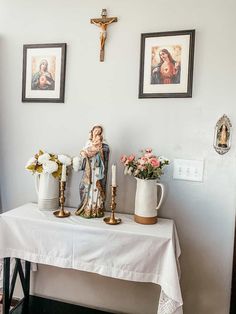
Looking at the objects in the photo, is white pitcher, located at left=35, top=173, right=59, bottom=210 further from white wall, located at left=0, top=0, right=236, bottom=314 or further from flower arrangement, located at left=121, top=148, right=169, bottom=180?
→ flower arrangement, located at left=121, top=148, right=169, bottom=180

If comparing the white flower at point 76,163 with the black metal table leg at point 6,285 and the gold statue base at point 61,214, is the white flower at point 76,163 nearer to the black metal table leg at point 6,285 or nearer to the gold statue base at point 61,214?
the gold statue base at point 61,214

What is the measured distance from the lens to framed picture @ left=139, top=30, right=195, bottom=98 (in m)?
1.54

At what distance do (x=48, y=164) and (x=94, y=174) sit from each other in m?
0.30

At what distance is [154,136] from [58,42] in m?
0.91

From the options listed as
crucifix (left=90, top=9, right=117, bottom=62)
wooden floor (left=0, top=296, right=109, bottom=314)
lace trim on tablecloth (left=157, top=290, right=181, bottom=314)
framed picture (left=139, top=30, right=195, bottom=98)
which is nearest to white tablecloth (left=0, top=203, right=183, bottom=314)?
lace trim on tablecloth (left=157, top=290, right=181, bottom=314)

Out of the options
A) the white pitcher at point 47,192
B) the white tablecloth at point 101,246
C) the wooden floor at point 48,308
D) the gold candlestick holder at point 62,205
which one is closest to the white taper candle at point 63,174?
the gold candlestick holder at point 62,205

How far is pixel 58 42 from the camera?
1749mm

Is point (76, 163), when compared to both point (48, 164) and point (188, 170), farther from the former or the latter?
point (188, 170)

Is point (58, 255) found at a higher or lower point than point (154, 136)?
lower

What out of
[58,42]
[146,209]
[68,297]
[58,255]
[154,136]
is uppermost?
[58,42]

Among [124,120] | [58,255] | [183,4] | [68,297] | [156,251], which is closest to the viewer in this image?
[156,251]

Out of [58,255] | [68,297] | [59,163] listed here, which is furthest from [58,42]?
[68,297]

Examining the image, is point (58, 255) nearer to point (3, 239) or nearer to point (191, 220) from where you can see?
point (3, 239)

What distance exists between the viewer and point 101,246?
1371 mm
